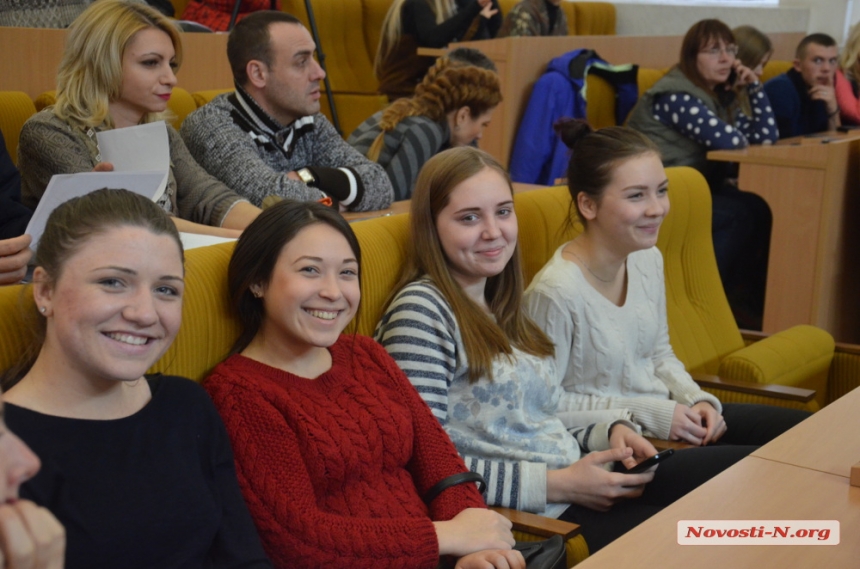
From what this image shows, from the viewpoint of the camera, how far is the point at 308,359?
1.62m

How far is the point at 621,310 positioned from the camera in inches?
89.4

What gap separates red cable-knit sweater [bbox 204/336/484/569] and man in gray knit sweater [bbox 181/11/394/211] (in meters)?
0.98

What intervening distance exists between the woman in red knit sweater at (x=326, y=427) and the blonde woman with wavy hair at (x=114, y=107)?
605mm

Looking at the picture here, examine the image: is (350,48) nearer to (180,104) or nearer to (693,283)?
(180,104)

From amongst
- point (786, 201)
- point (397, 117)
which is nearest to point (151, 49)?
point (397, 117)

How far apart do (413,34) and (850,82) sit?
2526 mm

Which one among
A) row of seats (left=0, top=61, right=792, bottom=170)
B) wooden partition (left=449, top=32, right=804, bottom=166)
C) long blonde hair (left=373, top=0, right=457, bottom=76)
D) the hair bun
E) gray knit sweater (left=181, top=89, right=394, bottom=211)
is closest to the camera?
gray knit sweater (left=181, top=89, right=394, bottom=211)

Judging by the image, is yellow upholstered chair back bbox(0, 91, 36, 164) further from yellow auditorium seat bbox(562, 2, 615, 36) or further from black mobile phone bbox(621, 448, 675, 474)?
yellow auditorium seat bbox(562, 2, 615, 36)

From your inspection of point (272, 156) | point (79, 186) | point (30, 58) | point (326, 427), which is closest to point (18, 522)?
point (326, 427)

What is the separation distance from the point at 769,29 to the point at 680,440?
5.70 m

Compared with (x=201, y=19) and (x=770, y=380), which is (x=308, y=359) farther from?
(x=201, y=19)

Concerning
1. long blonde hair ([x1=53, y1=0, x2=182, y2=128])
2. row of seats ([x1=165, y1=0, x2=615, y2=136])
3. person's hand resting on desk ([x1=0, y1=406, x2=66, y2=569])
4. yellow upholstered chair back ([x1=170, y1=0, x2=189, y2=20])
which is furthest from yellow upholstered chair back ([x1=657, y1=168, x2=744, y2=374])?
yellow upholstered chair back ([x1=170, y1=0, x2=189, y2=20])

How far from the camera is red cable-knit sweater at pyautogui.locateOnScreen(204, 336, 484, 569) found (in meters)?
1.44

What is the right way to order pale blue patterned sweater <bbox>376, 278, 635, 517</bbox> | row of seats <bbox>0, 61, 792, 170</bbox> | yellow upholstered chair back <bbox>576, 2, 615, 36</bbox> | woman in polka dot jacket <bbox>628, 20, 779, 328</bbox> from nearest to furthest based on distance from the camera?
pale blue patterned sweater <bbox>376, 278, 635, 517</bbox> < row of seats <bbox>0, 61, 792, 170</bbox> < woman in polka dot jacket <bbox>628, 20, 779, 328</bbox> < yellow upholstered chair back <bbox>576, 2, 615, 36</bbox>
